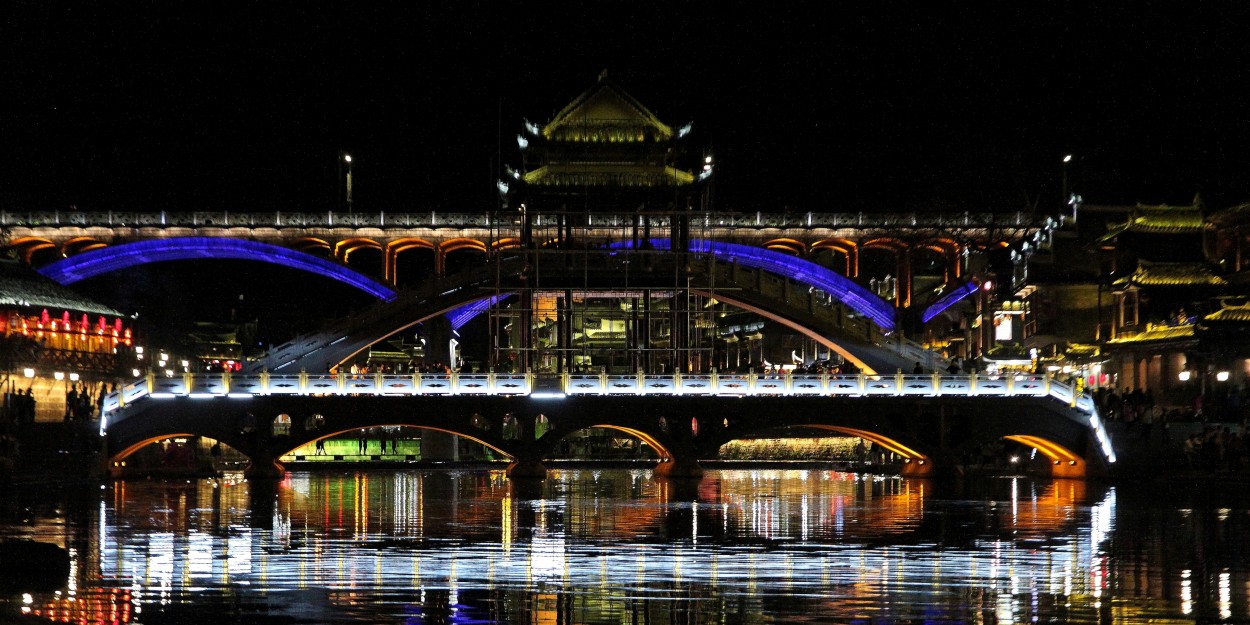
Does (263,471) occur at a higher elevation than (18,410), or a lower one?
lower

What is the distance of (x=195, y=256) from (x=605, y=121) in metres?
29.0

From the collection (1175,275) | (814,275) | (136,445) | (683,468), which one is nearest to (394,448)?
(814,275)

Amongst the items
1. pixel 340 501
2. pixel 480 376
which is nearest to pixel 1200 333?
pixel 480 376

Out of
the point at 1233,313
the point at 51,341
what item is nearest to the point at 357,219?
the point at 51,341

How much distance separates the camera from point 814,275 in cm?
10625

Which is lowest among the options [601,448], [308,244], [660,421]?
[601,448]

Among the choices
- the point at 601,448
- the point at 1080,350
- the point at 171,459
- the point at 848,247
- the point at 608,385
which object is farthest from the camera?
the point at 848,247

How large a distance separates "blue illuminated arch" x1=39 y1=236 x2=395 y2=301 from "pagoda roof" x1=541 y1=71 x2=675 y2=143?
16.0 metres

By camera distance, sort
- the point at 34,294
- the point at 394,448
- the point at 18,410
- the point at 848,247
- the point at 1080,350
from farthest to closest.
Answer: the point at 848,247 → the point at 394,448 → the point at 1080,350 → the point at 34,294 → the point at 18,410

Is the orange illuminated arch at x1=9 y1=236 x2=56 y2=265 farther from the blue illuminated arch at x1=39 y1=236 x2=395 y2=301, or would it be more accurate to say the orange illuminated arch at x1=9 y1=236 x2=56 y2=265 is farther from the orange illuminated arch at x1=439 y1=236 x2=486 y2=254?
the orange illuminated arch at x1=439 y1=236 x2=486 y2=254

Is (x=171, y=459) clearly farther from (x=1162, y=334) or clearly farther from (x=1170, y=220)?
(x=1170, y=220)

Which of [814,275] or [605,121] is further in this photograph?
[814,275]

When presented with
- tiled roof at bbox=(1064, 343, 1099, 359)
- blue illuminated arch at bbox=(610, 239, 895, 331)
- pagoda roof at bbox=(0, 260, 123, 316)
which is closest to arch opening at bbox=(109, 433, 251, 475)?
pagoda roof at bbox=(0, 260, 123, 316)

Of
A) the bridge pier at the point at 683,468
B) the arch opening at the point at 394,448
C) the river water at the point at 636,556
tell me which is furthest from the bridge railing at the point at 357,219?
the river water at the point at 636,556
